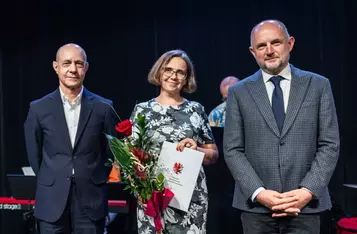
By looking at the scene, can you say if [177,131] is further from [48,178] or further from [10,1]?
[10,1]

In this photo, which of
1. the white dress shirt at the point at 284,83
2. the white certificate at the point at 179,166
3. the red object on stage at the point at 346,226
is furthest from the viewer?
the red object on stage at the point at 346,226

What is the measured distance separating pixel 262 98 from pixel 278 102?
8cm

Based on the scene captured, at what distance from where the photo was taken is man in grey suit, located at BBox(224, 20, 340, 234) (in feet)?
7.07

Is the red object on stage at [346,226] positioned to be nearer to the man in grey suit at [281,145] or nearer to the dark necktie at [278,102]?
the man in grey suit at [281,145]

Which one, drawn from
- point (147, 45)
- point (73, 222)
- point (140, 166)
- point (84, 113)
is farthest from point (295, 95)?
point (147, 45)

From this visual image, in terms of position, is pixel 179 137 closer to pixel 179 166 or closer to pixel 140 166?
pixel 179 166

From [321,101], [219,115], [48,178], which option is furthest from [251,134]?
[219,115]

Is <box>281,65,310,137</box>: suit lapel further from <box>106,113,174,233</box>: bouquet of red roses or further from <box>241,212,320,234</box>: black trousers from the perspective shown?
<box>106,113,174,233</box>: bouquet of red roses

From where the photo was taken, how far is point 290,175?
218cm

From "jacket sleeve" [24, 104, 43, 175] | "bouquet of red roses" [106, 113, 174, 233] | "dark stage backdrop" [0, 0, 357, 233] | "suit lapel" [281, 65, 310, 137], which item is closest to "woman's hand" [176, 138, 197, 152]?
"bouquet of red roses" [106, 113, 174, 233]

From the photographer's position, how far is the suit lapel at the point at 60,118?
2.76 meters

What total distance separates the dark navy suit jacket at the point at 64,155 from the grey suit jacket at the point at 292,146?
914 mm

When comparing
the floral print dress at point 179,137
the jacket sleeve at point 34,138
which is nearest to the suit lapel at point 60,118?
the jacket sleeve at point 34,138

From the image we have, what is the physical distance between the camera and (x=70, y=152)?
9.04 feet
